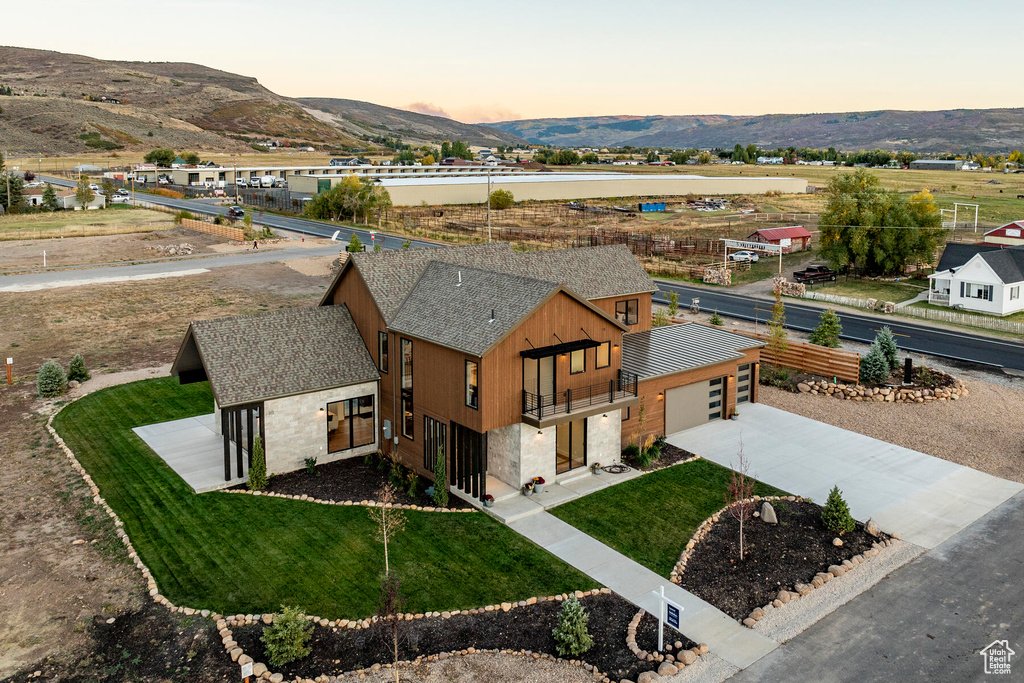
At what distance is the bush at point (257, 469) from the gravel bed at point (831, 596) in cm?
1634

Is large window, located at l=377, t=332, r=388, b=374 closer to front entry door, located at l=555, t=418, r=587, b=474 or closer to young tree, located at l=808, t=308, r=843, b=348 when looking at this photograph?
front entry door, located at l=555, t=418, r=587, b=474

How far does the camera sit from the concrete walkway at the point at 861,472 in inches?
951

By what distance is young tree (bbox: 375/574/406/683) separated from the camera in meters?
17.0

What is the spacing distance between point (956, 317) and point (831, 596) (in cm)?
4107

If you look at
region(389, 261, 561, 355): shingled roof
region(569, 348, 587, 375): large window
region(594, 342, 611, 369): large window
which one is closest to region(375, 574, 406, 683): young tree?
region(389, 261, 561, 355): shingled roof

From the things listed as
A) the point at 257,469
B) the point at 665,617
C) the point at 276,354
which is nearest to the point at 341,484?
the point at 257,469

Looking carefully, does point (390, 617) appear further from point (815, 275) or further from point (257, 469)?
point (815, 275)

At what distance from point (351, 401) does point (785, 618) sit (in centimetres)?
1668

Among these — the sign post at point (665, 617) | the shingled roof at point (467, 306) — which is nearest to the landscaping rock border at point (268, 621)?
the sign post at point (665, 617)

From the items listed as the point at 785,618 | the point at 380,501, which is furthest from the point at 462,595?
the point at 785,618

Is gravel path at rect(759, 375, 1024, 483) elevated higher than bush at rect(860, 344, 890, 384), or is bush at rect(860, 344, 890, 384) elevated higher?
bush at rect(860, 344, 890, 384)

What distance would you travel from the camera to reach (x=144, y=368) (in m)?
40.2

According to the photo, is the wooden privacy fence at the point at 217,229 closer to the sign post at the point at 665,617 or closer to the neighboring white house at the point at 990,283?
the neighboring white house at the point at 990,283

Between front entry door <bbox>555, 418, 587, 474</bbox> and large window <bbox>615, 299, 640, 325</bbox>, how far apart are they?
10.6m
